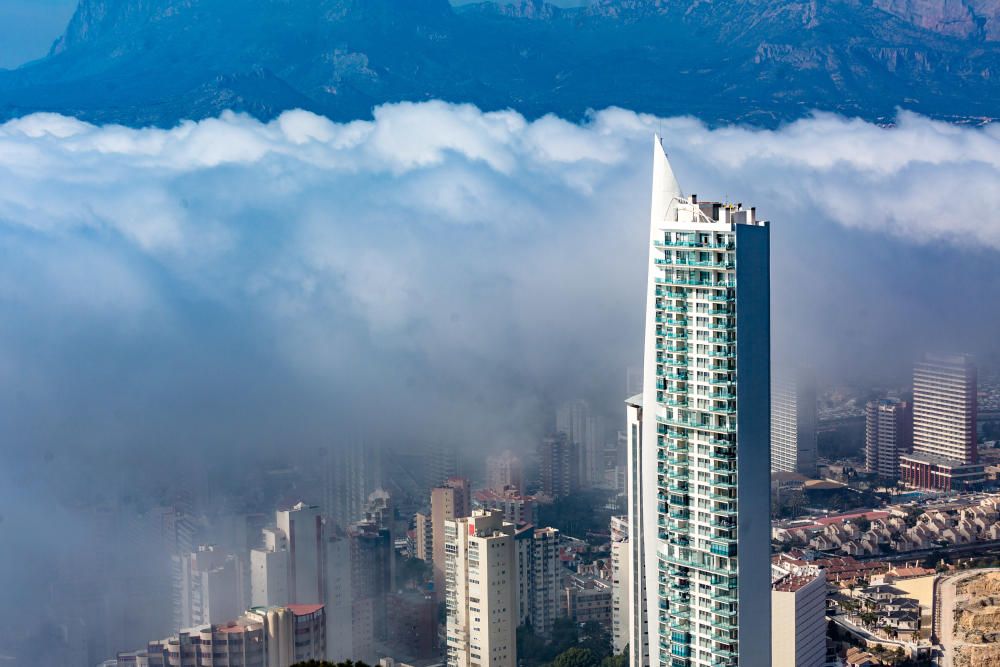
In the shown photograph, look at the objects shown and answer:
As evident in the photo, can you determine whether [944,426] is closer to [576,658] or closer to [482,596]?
[576,658]

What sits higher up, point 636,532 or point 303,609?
point 636,532

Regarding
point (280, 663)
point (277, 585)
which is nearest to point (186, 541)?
point (277, 585)

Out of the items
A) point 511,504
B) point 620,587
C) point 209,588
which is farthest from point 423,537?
point 209,588

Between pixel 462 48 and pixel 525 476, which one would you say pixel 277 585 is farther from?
pixel 462 48

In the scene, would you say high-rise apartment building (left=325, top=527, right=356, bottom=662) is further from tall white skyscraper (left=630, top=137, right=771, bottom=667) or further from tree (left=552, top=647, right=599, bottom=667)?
Answer: tall white skyscraper (left=630, top=137, right=771, bottom=667)

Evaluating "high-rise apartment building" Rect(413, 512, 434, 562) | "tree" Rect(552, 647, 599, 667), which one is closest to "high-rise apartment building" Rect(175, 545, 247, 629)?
"high-rise apartment building" Rect(413, 512, 434, 562)
